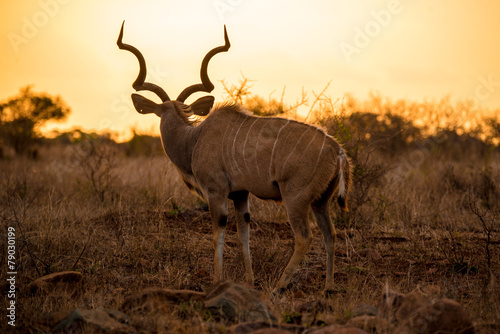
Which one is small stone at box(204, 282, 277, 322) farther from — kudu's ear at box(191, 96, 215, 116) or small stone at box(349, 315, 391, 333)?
kudu's ear at box(191, 96, 215, 116)

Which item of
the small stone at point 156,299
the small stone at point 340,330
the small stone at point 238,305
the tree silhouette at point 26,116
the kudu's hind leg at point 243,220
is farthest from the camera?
the tree silhouette at point 26,116

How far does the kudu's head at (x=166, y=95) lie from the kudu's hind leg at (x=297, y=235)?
80.5 inches

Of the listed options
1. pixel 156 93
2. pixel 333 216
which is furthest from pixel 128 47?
pixel 333 216

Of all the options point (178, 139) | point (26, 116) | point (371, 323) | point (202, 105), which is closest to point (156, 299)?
point (371, 323)

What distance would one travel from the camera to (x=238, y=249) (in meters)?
5.82

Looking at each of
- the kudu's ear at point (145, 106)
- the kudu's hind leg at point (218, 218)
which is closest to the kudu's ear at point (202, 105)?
the kudu's ear at point (145, 106)

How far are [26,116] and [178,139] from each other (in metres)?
17.2

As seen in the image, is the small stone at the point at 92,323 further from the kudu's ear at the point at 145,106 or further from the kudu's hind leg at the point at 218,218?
the kudu's ear at the point at 145,106

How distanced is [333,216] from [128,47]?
375cm

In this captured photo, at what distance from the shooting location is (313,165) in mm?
4844

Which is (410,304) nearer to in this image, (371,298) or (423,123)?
(371,298)

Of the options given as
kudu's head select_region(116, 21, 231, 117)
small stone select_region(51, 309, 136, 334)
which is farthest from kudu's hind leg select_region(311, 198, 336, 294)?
small stone select_region(51, 309, 136, 334)

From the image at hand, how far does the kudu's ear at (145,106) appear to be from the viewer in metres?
6.29

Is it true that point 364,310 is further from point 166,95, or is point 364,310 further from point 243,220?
point 166,95
